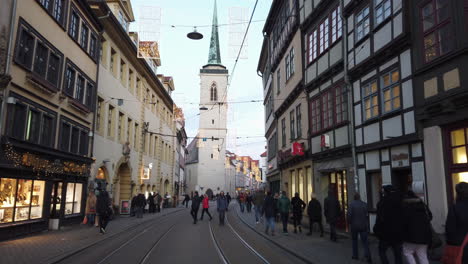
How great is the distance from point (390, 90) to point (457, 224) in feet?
26.4

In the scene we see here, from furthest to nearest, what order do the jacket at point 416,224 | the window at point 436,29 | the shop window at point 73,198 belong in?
the shop window at point 73,198 < the window at point 436,29 < the jacket at point 416,224

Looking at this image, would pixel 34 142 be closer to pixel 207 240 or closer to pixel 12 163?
Result: pixel 12 163

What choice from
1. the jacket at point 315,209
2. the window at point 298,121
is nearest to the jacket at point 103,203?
the jacket at point 315,209

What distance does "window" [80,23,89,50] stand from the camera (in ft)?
67.8

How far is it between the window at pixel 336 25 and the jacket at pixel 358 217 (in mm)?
8332

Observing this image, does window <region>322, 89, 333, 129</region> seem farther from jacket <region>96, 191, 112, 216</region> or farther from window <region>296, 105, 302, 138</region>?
jacket <region>96, 191, 112, 216</region>

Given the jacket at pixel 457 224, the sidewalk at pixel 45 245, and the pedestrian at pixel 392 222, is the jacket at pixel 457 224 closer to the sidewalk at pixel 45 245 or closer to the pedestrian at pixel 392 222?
the pedestrian at pixel 392 222

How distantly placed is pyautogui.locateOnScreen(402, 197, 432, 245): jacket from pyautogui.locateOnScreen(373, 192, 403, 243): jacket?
0.79 ft

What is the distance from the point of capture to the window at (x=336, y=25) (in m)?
16.1

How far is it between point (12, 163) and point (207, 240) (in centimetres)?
743

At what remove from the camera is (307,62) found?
19812 mm

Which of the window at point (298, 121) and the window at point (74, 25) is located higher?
the window at point (74, 25)

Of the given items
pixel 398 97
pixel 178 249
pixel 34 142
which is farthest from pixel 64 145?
pixel 398 97

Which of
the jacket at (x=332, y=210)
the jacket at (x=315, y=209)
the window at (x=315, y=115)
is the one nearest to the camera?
the jacket at (x=332, y=210)
